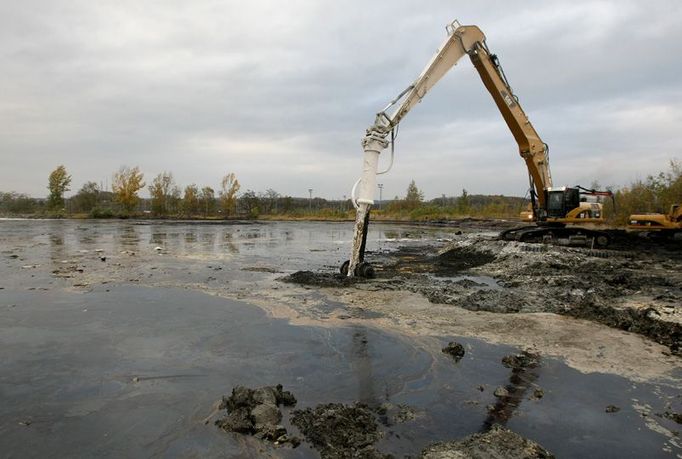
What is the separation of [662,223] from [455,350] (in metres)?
18.1

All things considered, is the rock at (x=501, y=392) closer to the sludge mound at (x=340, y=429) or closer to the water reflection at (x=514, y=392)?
the water reflection at (x=514, y=392)

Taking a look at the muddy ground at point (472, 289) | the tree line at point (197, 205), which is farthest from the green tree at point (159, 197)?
the muddy ground at point (472, 289)

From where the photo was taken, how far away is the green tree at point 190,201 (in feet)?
208

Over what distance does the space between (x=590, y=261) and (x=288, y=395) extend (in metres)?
12.7

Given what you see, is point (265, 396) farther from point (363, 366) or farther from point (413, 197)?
point (413, 197)

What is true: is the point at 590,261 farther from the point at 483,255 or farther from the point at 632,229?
the point at 632,229

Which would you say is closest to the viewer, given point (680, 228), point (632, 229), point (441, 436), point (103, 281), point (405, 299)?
point (441, 436)

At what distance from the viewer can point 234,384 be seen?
5059 millimetres

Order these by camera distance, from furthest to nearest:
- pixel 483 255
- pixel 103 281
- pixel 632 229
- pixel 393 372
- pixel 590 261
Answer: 1. pixel 632 229
2. pixel 483 255
3. pixel 590 261
4. pixel 103 281
5. pixel 393 372

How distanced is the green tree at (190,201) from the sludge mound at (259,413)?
2458 inches

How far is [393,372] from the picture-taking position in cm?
543

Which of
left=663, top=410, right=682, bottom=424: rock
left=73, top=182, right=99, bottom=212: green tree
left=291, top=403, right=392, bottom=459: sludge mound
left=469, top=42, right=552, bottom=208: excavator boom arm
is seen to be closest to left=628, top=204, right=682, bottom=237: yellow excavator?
left=469, top=42, right=552, bottom=208: excavator boom arm

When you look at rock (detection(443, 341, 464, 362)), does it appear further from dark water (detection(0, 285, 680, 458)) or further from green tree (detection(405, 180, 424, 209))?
green tree (detection(405, 180, 424, 209))

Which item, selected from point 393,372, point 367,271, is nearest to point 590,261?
point 367,271
